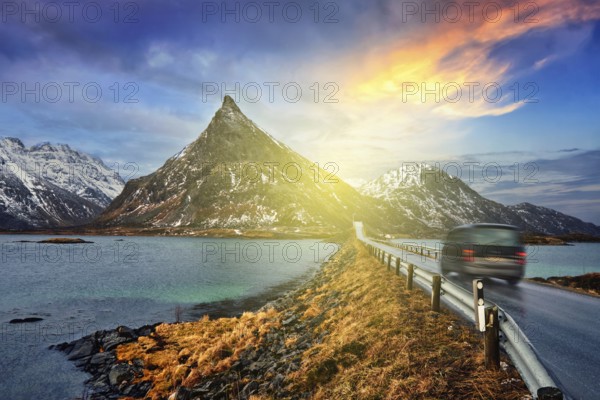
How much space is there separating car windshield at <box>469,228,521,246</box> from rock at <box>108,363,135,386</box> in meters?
15.1

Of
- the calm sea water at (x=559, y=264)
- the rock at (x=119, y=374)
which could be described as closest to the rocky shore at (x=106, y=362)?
the rock at (x=119, y=374)

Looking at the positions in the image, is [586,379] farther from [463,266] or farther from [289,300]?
[289,300]

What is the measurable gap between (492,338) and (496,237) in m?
10.8

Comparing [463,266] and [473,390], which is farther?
[463,266]

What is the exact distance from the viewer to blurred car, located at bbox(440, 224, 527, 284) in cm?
1474

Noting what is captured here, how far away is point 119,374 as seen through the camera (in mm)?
13000

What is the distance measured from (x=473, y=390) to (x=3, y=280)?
47.5 m

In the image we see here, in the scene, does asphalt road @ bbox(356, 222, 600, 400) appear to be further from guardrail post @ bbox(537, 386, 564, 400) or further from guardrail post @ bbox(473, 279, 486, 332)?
guardrail post @ bbox(473, 279, 486, 332)

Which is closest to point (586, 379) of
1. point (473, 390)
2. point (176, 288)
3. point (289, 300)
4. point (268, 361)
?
point (473, 390)

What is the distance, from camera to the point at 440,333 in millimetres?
7953

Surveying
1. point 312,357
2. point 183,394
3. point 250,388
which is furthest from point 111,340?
point 312,357

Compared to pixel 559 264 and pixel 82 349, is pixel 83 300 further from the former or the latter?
pixel 559 264

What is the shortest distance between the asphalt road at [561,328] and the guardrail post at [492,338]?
645mm

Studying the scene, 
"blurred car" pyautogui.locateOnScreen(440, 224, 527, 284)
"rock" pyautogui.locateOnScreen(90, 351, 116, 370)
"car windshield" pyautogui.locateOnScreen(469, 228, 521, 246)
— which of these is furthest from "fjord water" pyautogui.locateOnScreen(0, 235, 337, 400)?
"car windshield" pyautogui.locateOnScreen(469, 228, 521, 246)
